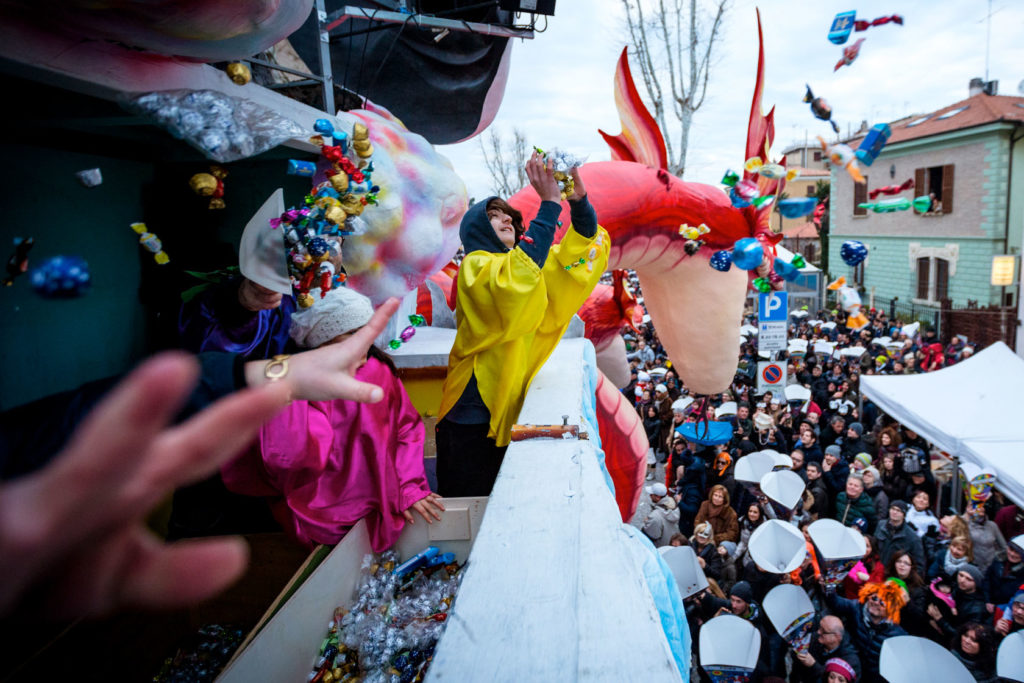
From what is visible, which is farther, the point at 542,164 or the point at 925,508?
the point at 925,508

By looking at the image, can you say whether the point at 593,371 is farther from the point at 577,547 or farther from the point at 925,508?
the point at 925,508

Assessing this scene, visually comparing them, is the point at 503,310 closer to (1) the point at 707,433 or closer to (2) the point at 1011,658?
(2) the point at 1011,658

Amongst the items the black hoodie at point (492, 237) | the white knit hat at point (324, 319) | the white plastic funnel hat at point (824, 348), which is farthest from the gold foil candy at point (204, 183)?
the white plastic funnel hat at point (824, 348)

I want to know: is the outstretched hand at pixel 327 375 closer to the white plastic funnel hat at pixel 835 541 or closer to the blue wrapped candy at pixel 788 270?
the blue wrapped candy at pixel 788 270

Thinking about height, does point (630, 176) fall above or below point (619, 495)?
above

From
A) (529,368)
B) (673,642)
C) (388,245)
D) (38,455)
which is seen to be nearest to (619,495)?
(529,368)

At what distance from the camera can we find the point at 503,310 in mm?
2232

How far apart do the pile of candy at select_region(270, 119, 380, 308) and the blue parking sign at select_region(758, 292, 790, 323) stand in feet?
19.1

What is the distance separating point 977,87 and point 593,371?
19265 mm

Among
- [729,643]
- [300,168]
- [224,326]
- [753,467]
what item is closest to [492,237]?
[300,168]

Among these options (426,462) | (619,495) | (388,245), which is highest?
(388,245)

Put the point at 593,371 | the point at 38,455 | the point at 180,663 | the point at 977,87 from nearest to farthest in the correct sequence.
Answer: the point at 38,455
the point at 180,663
the point at 593,371
the point at 977,87

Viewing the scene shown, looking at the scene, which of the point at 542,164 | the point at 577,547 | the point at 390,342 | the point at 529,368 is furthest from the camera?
the point at 390,342

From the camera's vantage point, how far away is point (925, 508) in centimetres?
558
